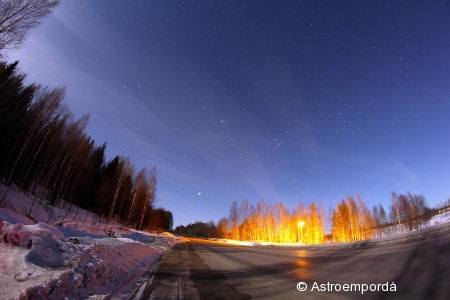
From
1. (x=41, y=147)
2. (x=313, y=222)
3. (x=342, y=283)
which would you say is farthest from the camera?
(x=313, y=222)

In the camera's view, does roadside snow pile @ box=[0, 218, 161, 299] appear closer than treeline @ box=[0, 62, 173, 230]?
Yes

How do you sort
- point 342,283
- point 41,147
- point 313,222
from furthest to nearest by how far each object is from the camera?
point 313,222
point 41,147
point 342,283

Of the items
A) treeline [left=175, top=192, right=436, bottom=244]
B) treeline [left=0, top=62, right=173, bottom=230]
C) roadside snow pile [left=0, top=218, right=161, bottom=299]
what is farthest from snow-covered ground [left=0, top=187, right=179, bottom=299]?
treeline [left=175, top=192, right=436, bottom=244]

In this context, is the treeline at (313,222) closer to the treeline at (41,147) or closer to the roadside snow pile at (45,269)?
the treeline at (41,147)

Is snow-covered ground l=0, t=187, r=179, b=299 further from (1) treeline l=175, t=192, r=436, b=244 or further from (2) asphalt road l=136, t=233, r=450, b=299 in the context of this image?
(1) treeline l=175, t=192, r=436, b=244

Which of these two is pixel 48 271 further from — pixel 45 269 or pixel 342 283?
pixel 342 283

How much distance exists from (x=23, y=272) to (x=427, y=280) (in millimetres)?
9723

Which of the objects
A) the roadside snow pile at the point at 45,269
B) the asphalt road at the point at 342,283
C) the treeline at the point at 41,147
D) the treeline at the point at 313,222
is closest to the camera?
the roadside snow pile at the point at 45,269

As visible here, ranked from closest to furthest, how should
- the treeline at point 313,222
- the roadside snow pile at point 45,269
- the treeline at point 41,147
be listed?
the roadside snow pile at point 45,269 → the treeline at point 41,147 → the treeline at point 313,222

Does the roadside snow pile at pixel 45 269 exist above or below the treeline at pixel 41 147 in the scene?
below

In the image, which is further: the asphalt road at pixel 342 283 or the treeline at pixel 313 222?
the treeline at pixel 313 222

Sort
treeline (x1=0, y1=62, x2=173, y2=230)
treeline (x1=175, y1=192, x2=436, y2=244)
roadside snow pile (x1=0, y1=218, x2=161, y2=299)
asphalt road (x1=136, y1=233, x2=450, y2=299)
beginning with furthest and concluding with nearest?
treeline (x1=175, y1=192, x2=436, y2=244) → treeline (x1=0, y1=62, x2=173, y2=230) → asphalt road (x1=136, y1=233, x2=450, y2=299) → roadside snow pile (x1=0, y1=218, x2=161, y2=299)

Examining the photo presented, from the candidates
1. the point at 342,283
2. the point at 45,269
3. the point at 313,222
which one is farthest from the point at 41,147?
the point at 313,222

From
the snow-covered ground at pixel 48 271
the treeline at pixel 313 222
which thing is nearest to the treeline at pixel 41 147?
the snow-covered ground at pixel 48 271
